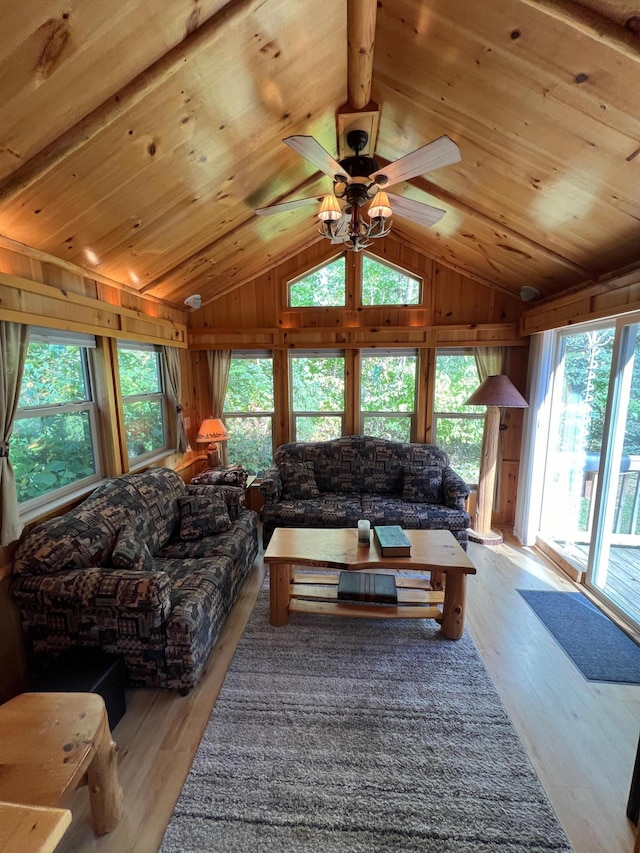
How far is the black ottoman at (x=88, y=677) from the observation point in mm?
1667

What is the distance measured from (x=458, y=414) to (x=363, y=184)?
2.98 m

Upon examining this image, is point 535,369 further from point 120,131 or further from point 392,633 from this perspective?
point 120,131

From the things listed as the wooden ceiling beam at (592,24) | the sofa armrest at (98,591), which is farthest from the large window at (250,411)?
the wooden ceiling beam at (592,24)

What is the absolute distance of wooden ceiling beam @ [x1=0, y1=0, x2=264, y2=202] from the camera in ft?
4.86

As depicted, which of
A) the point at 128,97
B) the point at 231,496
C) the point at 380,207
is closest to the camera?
the point at 128,97

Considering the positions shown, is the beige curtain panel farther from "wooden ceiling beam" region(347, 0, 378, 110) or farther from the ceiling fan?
"wooden ceiling beam" region(347, 0, 378, 110)

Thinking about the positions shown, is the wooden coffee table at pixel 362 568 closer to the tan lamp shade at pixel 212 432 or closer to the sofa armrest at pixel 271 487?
the sofa armrest at pixel 271 487

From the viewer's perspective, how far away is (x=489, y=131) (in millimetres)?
1970

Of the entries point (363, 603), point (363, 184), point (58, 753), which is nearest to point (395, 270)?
point (363, 184)

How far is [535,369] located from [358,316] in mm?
2005

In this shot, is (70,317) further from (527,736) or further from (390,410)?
(527,736)

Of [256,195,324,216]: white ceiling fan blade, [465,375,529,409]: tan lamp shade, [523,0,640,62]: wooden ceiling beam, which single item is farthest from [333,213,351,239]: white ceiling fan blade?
[465,375,529,409]: tan lamp shade

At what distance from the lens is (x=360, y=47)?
1856 millimetres

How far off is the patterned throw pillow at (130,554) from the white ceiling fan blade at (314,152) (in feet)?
7.51
